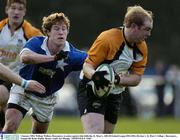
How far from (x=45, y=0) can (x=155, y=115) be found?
522cm

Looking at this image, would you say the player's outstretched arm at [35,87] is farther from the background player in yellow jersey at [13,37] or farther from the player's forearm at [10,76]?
the background player in yellow jersey at [13,37]

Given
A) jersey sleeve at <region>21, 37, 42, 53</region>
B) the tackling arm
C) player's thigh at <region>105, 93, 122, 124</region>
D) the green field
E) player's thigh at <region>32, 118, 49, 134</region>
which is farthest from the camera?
the green field

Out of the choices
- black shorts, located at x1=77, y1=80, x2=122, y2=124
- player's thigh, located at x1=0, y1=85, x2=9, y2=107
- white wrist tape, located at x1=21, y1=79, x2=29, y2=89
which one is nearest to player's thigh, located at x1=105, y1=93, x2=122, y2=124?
black shorts, located at x1=77, y1=80, x2=122, y2=124

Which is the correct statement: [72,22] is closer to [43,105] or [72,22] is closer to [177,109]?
[177,109]

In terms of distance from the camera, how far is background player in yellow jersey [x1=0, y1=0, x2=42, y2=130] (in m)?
11.5

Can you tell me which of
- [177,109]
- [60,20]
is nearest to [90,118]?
[60,20]

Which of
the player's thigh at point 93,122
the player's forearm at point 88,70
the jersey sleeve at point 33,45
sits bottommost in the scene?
the player's thigh at point 93,122

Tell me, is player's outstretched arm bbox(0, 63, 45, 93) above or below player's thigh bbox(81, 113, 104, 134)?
above

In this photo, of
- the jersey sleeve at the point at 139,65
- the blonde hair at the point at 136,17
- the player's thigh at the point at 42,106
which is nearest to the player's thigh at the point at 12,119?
the player's thigh at the point at 42,106

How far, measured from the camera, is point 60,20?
10.4 meters

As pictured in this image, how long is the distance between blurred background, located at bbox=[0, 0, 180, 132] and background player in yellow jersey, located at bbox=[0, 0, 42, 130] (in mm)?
13089

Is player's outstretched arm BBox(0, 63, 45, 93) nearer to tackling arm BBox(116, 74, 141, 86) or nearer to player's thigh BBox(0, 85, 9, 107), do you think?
tackling arm BBox(116, 74, 141, 86)

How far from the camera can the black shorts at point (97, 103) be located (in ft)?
33.9

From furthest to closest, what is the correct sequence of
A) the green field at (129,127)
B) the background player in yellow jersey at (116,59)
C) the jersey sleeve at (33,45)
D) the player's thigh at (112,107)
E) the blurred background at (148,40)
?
the blurred background at (148,40) → the green field at (129,127) → the player's thigh at (112,107) → the jersey sleeve at (33,45) → the background player in yellow jersey at (116,59)
